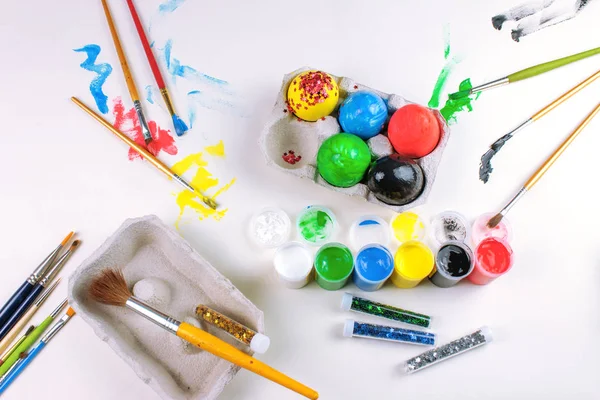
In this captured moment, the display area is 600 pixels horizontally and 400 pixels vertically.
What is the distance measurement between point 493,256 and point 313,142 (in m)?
0.45

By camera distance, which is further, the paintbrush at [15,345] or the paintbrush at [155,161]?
the paintbrush at [155,161]

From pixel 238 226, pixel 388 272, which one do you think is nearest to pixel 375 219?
pixel 388 272

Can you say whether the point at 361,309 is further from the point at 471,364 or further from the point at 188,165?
the point at 188,165

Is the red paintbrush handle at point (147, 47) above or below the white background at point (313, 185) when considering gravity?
above

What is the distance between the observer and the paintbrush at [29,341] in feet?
3.43

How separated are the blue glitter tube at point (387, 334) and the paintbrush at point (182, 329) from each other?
6.6 inches

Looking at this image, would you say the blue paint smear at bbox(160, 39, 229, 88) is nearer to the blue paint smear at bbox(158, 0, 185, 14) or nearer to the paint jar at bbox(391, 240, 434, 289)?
the blue paint smear at bbox(158, 0, 185, 14)

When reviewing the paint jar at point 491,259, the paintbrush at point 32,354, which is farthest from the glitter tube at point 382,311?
the paintbrush at point 32,354

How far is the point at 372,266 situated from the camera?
1049 mm

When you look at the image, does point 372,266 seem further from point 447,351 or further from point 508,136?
point 508,136

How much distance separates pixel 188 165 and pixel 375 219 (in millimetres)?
436

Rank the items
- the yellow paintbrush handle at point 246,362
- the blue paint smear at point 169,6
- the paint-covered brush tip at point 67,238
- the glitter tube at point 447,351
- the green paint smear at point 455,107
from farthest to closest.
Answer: the blue paint smear at point 169,6, the green paint smear at point 455,107, the paint-covered brush tip at point 67,238, the glitter tube at point 447,351, the yellow paintbrush handle at point 246,362

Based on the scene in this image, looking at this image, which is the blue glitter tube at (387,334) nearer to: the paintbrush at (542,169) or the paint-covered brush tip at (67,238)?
the paintbrush at (542,169)

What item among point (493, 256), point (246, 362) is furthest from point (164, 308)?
point (493, 256)
